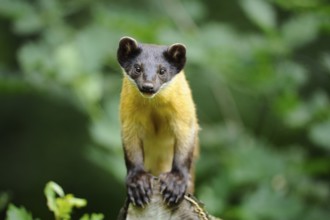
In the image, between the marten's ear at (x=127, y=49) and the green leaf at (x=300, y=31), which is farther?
the green leaf at (x=300, y=31)

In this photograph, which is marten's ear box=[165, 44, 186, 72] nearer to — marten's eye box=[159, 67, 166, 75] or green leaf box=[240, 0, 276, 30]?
marten's eye box=[159, 67, 166, 75]

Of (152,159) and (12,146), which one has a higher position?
(12,146)

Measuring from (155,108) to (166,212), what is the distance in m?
1.30

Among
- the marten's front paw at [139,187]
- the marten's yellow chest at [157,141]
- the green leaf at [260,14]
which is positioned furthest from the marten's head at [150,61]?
the green leaf at [260,14]

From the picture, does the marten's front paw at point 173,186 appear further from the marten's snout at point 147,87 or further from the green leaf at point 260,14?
the green leaf at point 260,14

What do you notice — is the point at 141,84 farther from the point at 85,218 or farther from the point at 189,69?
the point at 189,69

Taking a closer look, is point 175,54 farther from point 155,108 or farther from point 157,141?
point 157,141

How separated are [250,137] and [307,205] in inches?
34.0

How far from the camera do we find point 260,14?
8.32 m

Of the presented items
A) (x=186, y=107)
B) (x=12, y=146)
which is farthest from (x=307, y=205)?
(x=12, y=146)

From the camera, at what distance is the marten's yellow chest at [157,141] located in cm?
611

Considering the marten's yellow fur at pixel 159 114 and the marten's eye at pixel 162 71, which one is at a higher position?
the marten's eye at pixel 162 71

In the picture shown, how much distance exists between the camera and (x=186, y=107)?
6129mm

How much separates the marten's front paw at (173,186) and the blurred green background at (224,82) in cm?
221
